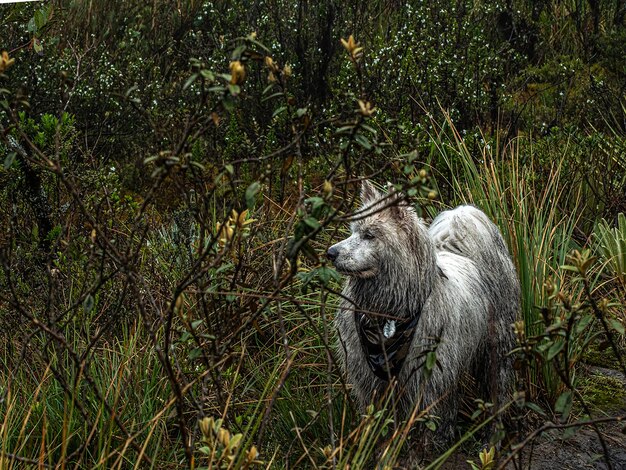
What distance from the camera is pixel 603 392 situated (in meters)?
4.89

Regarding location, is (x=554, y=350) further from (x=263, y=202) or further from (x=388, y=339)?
(x=263, y=202)

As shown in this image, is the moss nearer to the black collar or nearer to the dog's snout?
the black collar

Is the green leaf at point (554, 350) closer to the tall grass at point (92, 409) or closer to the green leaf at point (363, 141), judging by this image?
the green leaf at point (363, 141)

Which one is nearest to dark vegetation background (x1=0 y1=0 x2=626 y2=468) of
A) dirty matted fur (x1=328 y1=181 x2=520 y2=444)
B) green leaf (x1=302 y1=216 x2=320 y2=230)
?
green leaf (x1=302 y1=216 x2=320 y2=230)

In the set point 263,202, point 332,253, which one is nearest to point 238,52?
point 332,253

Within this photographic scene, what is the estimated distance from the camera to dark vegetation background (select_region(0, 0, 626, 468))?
9.42 ft

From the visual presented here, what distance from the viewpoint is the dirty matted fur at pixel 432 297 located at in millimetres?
3732

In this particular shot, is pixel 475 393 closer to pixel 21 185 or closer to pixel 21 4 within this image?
pixel 21 185

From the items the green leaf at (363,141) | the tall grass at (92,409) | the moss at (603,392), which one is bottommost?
the moss at (603,392)

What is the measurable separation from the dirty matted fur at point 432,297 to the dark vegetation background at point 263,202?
15cm

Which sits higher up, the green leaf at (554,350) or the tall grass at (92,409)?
the green leaf at (554,350)

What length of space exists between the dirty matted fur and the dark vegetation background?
0.50 feet

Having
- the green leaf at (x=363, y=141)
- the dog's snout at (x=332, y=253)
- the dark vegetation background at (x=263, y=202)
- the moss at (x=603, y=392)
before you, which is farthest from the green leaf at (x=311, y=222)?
the moss at (x=603, y=392)

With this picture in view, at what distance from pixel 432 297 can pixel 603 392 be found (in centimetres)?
157
